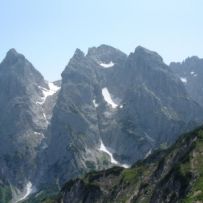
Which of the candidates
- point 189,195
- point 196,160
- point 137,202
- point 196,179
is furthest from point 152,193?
point 189,195

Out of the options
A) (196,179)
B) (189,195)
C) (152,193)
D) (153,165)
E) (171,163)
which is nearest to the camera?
(189,195)

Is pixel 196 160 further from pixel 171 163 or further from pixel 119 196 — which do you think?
pixel 119 196

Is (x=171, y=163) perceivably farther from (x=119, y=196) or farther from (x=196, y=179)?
(x=196, y=179)

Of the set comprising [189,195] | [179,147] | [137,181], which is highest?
[179,147]

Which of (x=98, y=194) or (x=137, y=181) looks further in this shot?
(x=98, y=194)

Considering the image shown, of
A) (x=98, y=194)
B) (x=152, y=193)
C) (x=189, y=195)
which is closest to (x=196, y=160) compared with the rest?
(x=152, y=193)

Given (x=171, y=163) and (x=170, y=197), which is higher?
(x=171, y=163)

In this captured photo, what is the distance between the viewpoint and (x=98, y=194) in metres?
200

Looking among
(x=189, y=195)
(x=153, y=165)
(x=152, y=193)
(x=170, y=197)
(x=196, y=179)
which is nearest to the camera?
(x=189, y=195)

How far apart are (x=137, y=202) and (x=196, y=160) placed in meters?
27.3

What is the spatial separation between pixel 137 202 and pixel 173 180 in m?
24.1

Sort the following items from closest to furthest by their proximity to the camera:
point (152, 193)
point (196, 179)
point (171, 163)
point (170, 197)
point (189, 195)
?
point (189, 195) → point (196, 179) → point (170, 197) → point (152, 193) → point (171, 163)

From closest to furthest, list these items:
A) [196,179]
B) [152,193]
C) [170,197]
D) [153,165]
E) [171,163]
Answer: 1. [196,179]
2. [170,197]
3. [152,193]
4. [171,163]
5. [153,165]

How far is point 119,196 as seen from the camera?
Result: 183 metres
